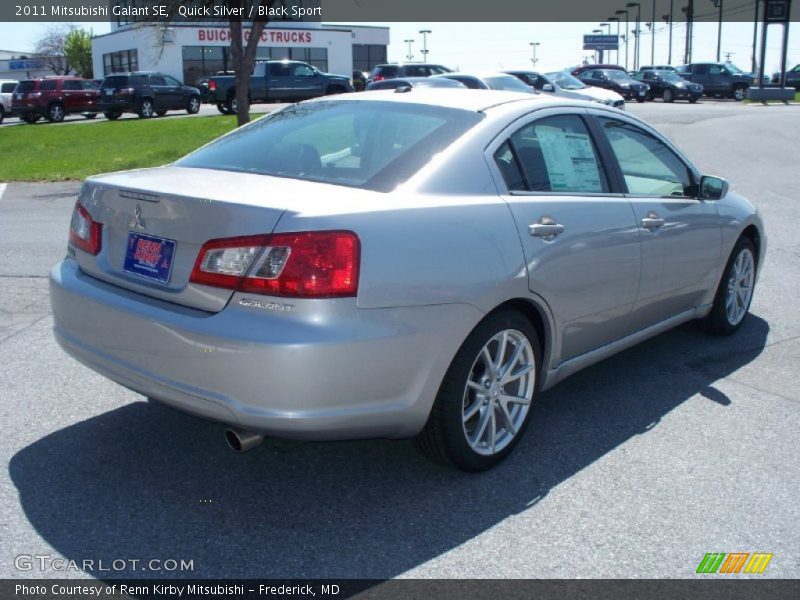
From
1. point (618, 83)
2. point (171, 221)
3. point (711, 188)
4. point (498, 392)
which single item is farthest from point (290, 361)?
point (618, 83)

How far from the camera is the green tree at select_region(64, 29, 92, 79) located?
87.2 metres

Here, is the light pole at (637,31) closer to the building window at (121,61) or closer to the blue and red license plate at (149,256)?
the building window at (121,61)

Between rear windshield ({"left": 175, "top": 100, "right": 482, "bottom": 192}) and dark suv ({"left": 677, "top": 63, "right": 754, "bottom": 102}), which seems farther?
dark suv ({"left": 677, "top": 63, "right": 754, "bottom": 102})

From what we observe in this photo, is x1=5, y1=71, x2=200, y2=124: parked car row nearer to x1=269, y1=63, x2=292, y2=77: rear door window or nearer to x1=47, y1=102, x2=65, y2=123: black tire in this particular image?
x1=47, y1=102, x2=65, y2=123: black tire

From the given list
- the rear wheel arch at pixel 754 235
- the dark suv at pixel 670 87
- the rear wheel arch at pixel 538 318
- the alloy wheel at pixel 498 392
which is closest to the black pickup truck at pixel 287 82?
the dark suv at pixel 670 87

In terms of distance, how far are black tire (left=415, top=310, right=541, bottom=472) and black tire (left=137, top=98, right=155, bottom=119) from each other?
3384cm

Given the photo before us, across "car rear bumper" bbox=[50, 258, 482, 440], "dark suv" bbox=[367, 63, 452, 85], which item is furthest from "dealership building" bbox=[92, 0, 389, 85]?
"car rear bumper" bbox=[50, 258, 482, 440]

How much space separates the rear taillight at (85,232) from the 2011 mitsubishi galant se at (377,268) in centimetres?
1

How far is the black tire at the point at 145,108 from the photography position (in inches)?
1391

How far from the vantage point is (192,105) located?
3716cm

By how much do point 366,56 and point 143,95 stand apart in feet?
162

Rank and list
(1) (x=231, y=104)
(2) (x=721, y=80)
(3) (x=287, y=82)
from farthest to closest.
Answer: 1. (2) (x=721, y=80)
2. (3) (x=287, y=82)
3. (1) (x=231, y=104)

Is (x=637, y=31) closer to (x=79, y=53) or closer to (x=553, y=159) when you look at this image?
(x=79, y=53)

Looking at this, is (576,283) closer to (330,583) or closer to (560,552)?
(560,552)
